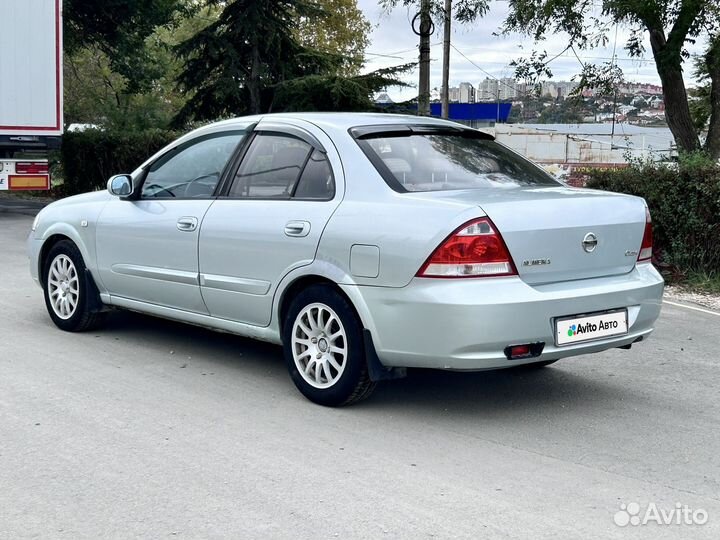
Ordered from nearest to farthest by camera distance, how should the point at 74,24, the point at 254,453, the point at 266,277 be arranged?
the point at 254,453, the point at 266,277, the point at 74,24

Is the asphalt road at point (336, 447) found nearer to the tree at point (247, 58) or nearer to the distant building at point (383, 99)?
the distant building at point (383, 99)

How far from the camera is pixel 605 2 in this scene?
1641 cm

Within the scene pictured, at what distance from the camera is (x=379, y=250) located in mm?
5426

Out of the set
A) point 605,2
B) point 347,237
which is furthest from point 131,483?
point 605,2

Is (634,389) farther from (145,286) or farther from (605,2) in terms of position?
(605,2)

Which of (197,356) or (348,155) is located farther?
(197,356)

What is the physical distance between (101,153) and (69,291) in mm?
15512

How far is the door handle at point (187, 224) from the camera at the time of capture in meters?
6.64

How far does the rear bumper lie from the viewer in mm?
5168

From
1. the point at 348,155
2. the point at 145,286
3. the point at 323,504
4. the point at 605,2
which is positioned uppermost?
the point at 605,2

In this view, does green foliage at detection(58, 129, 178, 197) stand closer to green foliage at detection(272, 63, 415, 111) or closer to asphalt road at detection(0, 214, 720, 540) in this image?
green foliage at detection(272, 63, 415, 111)

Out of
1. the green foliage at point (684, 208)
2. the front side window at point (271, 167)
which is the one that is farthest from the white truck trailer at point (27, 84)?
the front side window at point (271, 167)

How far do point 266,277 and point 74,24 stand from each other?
21.5m

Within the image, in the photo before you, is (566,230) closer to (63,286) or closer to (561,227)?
(561,227)
